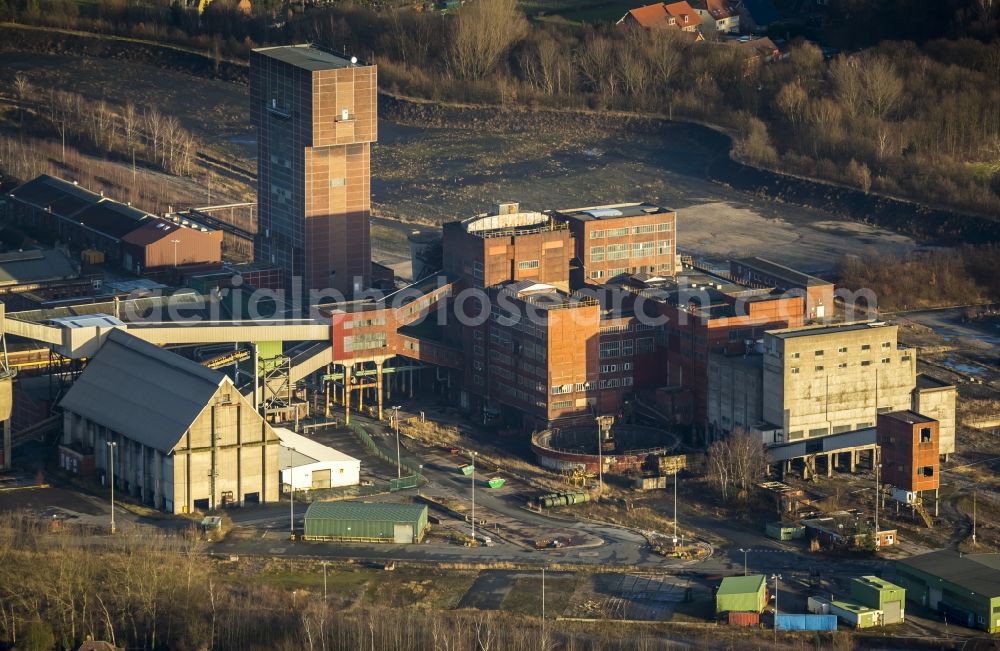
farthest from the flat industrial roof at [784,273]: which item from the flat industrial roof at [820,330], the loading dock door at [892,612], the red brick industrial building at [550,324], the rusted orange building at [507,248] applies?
the loading dock door at [892,612]

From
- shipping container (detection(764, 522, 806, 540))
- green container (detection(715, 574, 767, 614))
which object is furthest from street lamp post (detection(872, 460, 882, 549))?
green container (detection(715, 574, 767, 614))

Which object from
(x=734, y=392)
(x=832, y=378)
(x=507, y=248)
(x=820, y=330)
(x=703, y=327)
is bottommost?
(x=734, y=392)

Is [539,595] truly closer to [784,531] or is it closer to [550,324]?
[784,531]

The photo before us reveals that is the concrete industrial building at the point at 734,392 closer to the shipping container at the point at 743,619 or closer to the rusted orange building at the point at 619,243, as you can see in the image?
the rusted orange building at the point at 619,243

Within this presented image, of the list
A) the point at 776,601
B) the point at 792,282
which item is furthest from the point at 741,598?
the point at 792,282

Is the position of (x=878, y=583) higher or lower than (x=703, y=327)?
lower

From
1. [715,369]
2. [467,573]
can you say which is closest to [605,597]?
[467,573]

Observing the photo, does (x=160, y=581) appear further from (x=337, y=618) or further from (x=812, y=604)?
(x=812, y=604)
